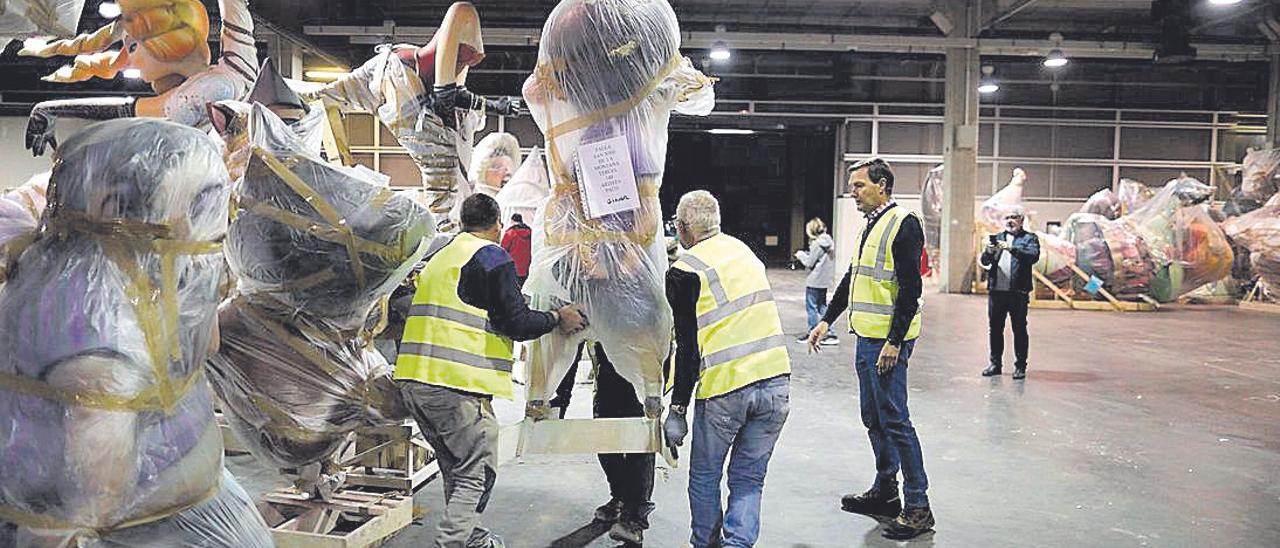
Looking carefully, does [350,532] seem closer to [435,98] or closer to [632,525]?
[632,525]

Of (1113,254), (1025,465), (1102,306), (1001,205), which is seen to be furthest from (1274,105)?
(1025,465)

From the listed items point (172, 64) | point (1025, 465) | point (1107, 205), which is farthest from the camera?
point (1107, 205)

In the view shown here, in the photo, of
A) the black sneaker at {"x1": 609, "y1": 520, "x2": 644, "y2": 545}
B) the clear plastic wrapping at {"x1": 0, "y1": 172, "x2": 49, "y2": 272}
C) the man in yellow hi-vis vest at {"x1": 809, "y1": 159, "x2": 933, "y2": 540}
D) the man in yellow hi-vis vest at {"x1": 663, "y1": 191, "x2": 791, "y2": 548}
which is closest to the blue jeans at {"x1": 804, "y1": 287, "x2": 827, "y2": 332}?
the man in yellow hi-vis vest at {"x1": 809, "y1": 159, "x2": 933, "y2": 540}

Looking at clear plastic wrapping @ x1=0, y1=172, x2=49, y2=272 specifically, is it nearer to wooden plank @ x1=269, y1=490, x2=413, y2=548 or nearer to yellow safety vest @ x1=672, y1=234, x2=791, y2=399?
wooden plank @ x1=269, y1=490, x2=413, y2=548

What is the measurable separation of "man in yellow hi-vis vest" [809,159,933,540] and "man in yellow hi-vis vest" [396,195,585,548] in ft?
4.63

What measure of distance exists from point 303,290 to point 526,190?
423cm

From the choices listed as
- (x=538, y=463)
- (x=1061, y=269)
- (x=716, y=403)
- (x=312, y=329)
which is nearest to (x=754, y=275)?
(x=716, y=403)

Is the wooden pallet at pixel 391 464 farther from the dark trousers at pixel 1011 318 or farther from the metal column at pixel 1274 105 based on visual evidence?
the metal column at pixel 1274 105

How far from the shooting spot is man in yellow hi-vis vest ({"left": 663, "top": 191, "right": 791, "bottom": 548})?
323 centimetres

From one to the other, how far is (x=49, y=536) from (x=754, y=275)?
2.25 metres

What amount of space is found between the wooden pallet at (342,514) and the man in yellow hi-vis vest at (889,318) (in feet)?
6.32

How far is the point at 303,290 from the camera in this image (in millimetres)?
2762

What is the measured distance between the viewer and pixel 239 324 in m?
2.84

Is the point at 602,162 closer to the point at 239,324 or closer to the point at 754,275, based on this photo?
the point at 754,275
